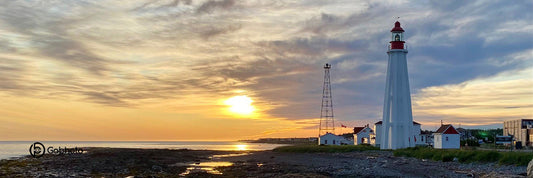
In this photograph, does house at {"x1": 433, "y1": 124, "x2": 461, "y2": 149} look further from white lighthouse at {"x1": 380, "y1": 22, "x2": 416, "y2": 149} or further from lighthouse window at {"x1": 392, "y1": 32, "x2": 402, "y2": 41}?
lighthouse window at {"x1": 392, "y1": 32, "x2": 402, "y2": 41}

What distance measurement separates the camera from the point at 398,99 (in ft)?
207

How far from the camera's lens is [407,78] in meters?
63.8

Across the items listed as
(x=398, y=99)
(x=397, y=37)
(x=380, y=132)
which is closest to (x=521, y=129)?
(x=380, y=132)

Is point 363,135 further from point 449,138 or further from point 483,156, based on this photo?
point 483,156

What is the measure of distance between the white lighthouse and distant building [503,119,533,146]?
792 inches

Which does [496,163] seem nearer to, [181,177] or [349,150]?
[181,177]

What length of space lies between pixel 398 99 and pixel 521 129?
88.6ft

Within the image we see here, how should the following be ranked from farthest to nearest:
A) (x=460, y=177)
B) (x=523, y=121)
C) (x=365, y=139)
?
(x=365, y=139) → (x=523, y=121) → (x=460, y=177)

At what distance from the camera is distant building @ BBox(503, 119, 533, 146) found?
70312 millimetres

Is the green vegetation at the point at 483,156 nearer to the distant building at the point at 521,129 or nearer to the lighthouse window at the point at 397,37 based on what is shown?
the lighthouse window at the point at 397,37

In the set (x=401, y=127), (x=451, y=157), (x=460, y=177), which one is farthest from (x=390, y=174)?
(x=401, y=127)

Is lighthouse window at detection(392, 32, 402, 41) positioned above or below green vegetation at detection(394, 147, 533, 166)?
above

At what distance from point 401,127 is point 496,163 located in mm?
27355

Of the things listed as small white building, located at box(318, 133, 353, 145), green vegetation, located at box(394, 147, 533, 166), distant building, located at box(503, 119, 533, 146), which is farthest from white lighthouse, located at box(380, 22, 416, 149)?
small white building, located at box(318, 133, 353, 145)
